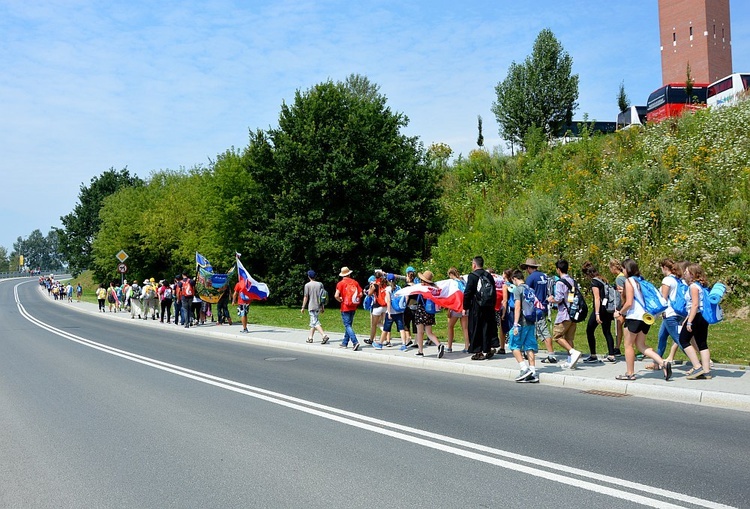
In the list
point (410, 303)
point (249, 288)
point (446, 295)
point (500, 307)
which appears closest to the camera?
point (500, 307)

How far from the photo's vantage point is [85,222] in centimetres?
9012

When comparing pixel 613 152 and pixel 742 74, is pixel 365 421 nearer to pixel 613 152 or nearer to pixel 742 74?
pixel 613 152

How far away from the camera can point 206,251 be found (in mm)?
46625

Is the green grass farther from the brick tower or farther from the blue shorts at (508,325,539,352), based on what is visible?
the brick tower

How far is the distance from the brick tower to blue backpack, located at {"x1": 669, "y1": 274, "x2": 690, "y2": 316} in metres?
69.0

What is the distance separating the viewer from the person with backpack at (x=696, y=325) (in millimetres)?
9133

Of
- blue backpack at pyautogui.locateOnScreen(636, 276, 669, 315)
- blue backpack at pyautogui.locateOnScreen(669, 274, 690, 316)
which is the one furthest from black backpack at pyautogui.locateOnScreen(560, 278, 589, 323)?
blue backpack at pyautogui.locateOnScreen(669, 274, 690, 316)

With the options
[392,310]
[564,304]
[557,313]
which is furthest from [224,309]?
[564,304]

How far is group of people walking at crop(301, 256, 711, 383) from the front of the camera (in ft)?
30.6

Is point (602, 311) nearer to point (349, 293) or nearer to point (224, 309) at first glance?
point (349, 293)

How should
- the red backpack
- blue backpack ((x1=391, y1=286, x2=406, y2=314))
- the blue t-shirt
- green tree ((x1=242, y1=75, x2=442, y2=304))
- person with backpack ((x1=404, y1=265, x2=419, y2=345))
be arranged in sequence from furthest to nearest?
green tree ((x1=242, y1=75, x2=442, y2=304)) < the red backpack < blue backpack ((x1=391, y1=286, x2=406, y2=314)) < person with backpack ((x1=404, y1=265, x2=419, y2=345)) < the blue t-shirt

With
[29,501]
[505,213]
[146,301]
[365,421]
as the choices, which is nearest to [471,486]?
[365,421]

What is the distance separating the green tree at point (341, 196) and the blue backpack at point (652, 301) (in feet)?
83.3

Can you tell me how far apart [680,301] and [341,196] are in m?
27.5
